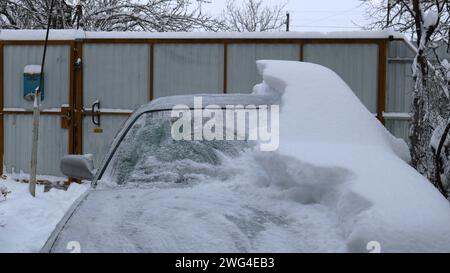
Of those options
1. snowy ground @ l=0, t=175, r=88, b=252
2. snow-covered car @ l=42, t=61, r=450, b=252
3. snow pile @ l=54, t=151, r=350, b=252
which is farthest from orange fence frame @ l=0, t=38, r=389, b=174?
snow pile @ l=54, t=151, r=350, b=252

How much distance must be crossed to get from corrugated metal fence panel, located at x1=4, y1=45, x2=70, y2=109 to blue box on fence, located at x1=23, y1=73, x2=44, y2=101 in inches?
4.9

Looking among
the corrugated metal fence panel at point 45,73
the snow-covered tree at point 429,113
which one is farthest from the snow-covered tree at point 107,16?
the snow-covered tree at point 429,113

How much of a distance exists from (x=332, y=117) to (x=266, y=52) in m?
6.80

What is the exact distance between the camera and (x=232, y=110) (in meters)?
3.44

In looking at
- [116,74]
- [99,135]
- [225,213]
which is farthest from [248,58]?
[225,213]

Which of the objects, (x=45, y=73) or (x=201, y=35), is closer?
(x=201, y=35)

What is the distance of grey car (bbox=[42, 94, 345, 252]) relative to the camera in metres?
2.29

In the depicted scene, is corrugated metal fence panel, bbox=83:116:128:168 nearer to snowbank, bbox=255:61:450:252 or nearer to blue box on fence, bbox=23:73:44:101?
blue box on fence, bbox=23:73:44:101

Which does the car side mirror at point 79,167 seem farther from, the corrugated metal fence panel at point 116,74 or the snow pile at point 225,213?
the corrugated metal fence panel at point 116,74

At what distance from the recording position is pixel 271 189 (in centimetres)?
275

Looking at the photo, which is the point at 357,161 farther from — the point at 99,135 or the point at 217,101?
the point at 99,135

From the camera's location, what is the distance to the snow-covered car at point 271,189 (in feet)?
7.30

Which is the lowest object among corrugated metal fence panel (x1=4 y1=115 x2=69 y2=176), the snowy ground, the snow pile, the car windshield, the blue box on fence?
the snowy ground

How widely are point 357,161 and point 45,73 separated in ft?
Answer: 28.0
